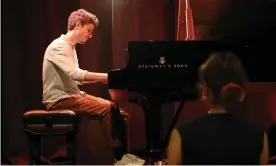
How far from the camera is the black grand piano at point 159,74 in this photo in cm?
330

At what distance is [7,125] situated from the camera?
461 centimetres

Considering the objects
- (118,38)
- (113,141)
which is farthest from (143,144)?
(118,38)

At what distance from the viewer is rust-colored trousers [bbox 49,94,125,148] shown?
3834 millimetres

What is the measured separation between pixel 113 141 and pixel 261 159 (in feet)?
7.01

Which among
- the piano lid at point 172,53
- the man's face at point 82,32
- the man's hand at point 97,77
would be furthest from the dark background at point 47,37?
the piano lid at point 172,53

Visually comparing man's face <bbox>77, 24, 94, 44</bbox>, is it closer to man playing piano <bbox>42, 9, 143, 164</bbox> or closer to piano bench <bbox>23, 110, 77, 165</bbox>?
man playing piano <bbox>42, 9, 143, 164</bbox>

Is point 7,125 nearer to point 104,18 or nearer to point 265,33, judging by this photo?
point 104,18

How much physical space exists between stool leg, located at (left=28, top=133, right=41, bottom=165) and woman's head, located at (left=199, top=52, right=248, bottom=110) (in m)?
1.92

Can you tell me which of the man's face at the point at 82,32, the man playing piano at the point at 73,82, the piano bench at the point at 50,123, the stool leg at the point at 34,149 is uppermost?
the man's face at the point at 82,32

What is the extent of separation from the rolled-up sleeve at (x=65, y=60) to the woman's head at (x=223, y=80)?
5.99 ft

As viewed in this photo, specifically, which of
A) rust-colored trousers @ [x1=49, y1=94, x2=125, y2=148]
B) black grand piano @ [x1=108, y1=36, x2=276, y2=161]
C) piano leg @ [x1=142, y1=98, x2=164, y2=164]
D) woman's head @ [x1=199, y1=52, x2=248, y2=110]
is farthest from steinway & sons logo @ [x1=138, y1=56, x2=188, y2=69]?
woman's head @ [x1=199, y1=52, x2=248, y2=110]

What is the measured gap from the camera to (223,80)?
207cm

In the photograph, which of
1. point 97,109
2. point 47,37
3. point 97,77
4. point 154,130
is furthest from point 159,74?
point 47,37

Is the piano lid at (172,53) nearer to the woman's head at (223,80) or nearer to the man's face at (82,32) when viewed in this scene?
the man's face at (82,32)
